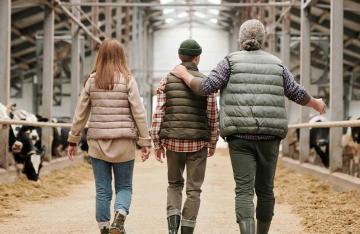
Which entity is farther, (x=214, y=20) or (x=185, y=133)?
(x=214, y=20)

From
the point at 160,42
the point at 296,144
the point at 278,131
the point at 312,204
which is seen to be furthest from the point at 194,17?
the point at 278,131

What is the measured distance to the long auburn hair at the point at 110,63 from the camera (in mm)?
4566

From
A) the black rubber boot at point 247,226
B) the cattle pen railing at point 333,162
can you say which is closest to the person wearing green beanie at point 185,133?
the black rubber boot at point 247,226

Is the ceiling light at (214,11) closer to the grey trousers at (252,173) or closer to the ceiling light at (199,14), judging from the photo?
the ceiling light at (199,14)

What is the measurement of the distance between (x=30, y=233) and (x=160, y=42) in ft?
115

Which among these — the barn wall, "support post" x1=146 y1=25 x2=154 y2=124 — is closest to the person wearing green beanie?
"support post" x1=146 y1=25 x2=154 y2=124

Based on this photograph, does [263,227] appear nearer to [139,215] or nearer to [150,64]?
[139,215]

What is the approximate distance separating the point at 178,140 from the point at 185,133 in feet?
0.28

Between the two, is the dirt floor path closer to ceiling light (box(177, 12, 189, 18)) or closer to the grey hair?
the grey hair

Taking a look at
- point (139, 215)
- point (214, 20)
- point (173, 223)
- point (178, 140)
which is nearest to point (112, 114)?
point (178, 140)

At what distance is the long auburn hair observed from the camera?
457 cm

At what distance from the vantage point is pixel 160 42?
131 feet

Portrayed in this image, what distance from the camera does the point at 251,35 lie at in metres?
4.21

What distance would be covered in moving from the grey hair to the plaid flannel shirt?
1.78 ft
